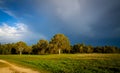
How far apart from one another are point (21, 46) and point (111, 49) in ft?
269

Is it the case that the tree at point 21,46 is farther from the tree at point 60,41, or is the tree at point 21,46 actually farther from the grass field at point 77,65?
the grass field at point 77,65

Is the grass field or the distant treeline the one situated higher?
the distant treeline

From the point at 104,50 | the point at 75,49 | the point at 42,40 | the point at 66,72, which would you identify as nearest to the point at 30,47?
the point at 42,40

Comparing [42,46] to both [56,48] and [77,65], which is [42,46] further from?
[77,65]

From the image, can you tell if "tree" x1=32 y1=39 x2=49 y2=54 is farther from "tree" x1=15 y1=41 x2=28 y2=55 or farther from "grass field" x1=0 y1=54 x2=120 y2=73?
"grass field" x1=0 y1=54 x2=120 y2=73

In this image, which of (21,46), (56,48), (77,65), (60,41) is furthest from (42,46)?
(77,65)

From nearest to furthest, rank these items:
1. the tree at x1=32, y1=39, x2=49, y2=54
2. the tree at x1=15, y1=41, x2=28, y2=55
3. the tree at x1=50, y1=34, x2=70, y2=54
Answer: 1. the tree at x1=50, y1=34, x2=70, y2=54
2. the tree at x1=32, y1=39, x2=49, y2=54
3. the tree at x1=15, y1=41, x2=28, y2=55

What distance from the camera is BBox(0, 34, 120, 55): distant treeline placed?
343 ft

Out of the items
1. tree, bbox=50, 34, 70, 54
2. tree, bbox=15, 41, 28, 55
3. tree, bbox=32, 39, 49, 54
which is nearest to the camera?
tree, bbox=50, 34, 70, 54

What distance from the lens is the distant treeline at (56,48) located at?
104438mm

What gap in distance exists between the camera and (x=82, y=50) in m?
146

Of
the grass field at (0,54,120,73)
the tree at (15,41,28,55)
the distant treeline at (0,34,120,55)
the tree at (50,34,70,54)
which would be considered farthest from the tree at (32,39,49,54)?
the grass field at (0,54,120,73)

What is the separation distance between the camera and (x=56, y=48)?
105 metres

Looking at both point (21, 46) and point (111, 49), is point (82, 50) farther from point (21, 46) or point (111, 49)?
Answer: point (21, 46)
